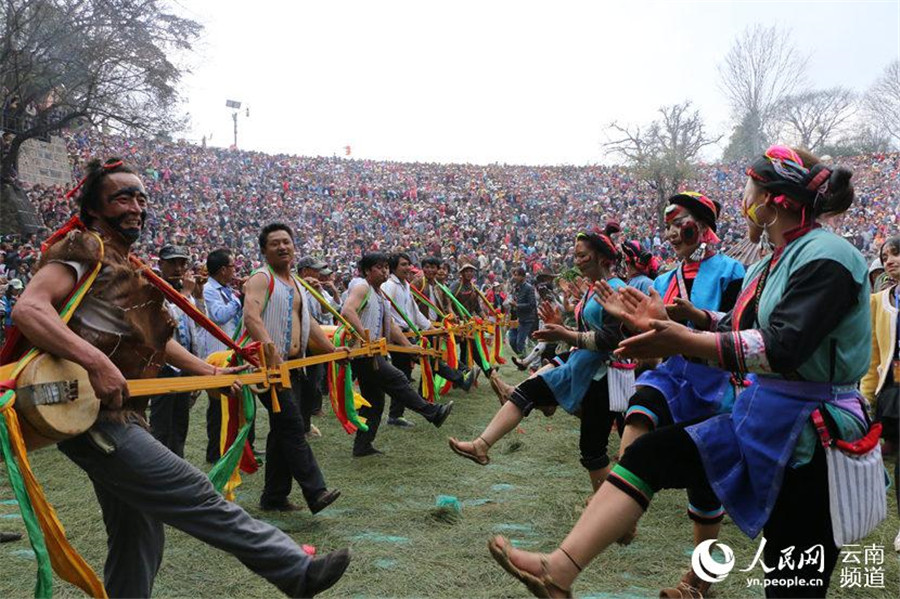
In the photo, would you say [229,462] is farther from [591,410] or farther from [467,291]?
[467,291]

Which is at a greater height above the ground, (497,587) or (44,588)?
(44,588)

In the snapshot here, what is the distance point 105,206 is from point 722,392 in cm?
285

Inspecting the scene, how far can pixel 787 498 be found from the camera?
7.25 ft

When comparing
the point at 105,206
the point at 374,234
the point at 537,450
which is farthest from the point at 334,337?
the point at 374,234

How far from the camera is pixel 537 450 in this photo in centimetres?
649

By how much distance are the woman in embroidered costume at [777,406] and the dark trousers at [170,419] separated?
3836 mm

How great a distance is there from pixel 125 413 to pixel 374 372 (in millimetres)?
3748

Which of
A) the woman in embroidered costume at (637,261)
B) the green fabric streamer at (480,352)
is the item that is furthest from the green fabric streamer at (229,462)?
the green fabric streamer at (480,352)

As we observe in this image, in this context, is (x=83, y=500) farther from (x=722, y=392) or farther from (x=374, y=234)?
(x=374, y=234)

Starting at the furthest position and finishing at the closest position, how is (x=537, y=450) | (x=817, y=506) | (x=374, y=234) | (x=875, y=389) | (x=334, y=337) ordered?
(x=374, y=234), (x=334, y=337), (x=537, y=450), (x=875, y=389), (x=817, y=506)

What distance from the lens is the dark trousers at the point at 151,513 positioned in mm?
2592

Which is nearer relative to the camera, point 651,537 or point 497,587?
point 497,587

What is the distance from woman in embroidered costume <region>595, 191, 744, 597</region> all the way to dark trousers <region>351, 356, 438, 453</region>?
9.36ft

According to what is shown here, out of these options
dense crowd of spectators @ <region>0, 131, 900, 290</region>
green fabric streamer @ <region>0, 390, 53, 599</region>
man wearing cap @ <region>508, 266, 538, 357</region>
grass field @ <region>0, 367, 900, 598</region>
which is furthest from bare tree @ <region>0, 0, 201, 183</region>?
green fabric streamer @ <region>0, 390, 53, 599</region>
